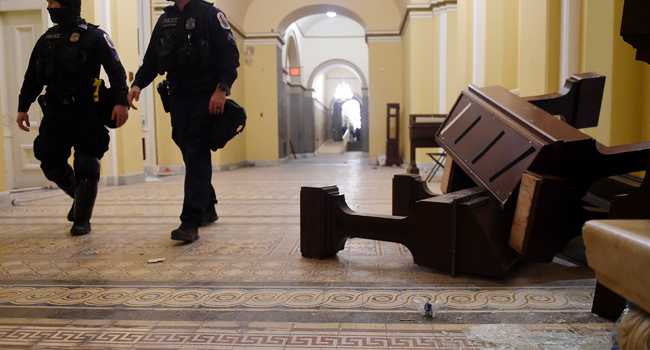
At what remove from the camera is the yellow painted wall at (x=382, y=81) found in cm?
1298

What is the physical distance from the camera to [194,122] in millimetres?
2855

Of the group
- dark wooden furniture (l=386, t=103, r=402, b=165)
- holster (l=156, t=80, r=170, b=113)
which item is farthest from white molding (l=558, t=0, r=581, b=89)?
dark wooden furniture (l=386, t=103, r=402, b=165)

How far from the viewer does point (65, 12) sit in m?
3.01

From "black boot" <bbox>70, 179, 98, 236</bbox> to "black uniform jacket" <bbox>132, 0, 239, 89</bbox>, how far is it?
39.9 inches

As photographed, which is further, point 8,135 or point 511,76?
point 8,135

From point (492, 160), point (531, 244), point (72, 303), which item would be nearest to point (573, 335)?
point (531, 244)

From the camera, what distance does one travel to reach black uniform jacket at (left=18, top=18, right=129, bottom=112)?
303cm

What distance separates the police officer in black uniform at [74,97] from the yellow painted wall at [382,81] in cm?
1036

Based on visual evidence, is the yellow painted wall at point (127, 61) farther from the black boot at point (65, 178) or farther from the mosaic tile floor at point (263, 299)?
the mosaic tile floor at point (263, 299)

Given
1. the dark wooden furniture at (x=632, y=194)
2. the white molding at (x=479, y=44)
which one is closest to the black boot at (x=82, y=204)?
the dark wooden furniture at (x=632, y=194)

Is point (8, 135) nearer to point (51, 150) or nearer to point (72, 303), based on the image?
point (51, 150)

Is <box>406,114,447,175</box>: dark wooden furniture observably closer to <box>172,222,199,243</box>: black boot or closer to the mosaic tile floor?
the mosaic tile floor

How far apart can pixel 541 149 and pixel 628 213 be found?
1.37 ft

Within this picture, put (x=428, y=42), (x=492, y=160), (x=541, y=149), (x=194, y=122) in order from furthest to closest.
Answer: (x=428, y=42) < (x=194, y=122) < (x=492, y=160) < (x=541, y=149)
